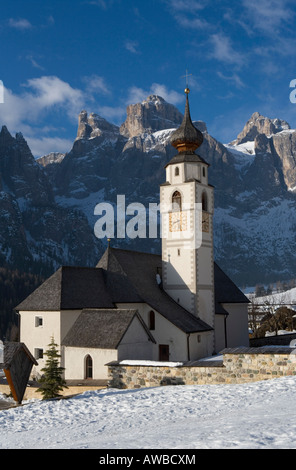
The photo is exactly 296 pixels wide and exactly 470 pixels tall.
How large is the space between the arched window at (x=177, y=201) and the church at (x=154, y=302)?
8 centimetres

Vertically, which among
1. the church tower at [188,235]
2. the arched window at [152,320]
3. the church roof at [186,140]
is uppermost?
the church roof at [186,140]

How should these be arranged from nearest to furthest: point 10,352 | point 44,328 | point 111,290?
point 10,352 < point 44,328 < point 111,290

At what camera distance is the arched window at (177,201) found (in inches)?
1549

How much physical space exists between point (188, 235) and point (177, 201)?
288cm

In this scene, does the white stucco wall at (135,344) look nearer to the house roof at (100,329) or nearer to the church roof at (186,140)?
the house roof at (100,329)

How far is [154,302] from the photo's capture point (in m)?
36.2

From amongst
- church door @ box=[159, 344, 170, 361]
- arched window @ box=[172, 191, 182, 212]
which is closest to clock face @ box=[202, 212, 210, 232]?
arched window @ box=[172, 191, 182, 212]

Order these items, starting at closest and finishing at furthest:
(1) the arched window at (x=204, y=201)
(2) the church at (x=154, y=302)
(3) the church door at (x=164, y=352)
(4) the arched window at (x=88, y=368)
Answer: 1. (4) the arched window at (x=88, y=368)
2. (2) the church at (x=154, y=302)
3. (3) the church door at (x=164, y=352)
4. (1) the arched window at (x=204, y=201)

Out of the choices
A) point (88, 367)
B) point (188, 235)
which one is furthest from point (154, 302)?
point (88, 367)

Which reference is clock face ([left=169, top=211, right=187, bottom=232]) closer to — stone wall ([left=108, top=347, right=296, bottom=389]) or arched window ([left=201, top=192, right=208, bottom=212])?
arched window ([left=201, top=192, right=208, bottom=212])

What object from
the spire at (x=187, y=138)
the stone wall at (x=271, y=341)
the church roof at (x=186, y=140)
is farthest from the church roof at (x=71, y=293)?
the stone wall at (x=271, y=341)

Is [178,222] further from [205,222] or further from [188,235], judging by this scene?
[205,222]
